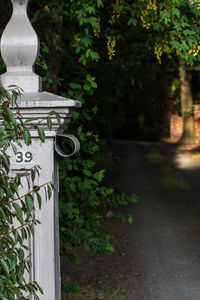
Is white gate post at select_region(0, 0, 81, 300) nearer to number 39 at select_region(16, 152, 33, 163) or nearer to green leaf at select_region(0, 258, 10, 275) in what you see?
number 39 at select_region(16, 152, 33, 163)

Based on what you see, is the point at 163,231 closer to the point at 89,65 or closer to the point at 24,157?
the point at 89,65

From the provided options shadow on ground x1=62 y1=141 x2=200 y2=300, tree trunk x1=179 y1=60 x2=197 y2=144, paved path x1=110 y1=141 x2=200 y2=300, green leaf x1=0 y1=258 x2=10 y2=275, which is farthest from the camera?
tree trunk x1=179 y1=60 x2=197 y2=144

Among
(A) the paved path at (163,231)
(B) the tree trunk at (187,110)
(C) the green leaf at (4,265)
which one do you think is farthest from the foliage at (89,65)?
(B) the tree trunk at (187,110)

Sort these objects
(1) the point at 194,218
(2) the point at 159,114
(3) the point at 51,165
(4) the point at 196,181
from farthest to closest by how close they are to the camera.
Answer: (2) the point at 159,114
(4) the point at 196,181
(1) the point at 194,218
(3) the point at 51,165

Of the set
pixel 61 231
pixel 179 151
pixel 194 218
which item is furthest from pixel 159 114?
pixel 61 231

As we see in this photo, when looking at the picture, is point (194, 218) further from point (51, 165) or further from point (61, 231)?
point (51, 165)

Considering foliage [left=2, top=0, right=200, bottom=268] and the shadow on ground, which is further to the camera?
the shadow on ground

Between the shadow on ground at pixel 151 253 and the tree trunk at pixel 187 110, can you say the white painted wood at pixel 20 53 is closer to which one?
the shadow on ground at pixel 151 253

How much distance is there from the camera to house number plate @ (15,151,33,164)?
339 centimetres

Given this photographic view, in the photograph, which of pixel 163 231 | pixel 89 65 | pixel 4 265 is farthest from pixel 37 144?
pixel 163 231

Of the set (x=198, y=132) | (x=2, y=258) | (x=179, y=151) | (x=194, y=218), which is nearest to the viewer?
(x=2, y=258)

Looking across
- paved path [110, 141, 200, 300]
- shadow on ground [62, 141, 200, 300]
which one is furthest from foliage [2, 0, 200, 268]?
paved path [110, 141, 200, 300]

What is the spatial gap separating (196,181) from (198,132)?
11.1m

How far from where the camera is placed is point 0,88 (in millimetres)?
2676
